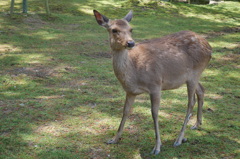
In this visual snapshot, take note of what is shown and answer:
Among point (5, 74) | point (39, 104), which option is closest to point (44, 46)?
point (5, 74)

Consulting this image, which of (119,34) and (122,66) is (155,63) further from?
(119,34)

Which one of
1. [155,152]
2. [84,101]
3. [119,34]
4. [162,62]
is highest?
[119,34]

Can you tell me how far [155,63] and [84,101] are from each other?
228cm

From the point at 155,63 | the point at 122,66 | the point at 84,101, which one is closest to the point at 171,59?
the point at 155,63

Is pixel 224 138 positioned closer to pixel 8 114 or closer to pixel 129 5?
pixel 8 114

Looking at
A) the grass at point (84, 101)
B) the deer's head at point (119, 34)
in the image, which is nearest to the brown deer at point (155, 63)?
the deer's head at point (119, 34)

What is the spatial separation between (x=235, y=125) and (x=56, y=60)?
5667 millimetres

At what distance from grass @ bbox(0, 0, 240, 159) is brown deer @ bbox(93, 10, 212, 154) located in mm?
391

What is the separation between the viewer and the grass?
482 centimetres

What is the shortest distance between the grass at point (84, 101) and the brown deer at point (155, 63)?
39cm

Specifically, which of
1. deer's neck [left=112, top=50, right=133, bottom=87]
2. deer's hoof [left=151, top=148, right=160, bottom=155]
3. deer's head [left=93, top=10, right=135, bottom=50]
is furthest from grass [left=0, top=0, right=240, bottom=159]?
deer's head [left=93, top=10, right=135, bottom=50]

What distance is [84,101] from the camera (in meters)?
6.64

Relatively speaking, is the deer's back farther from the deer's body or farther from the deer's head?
the deer's head

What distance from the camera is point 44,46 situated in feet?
35.9
